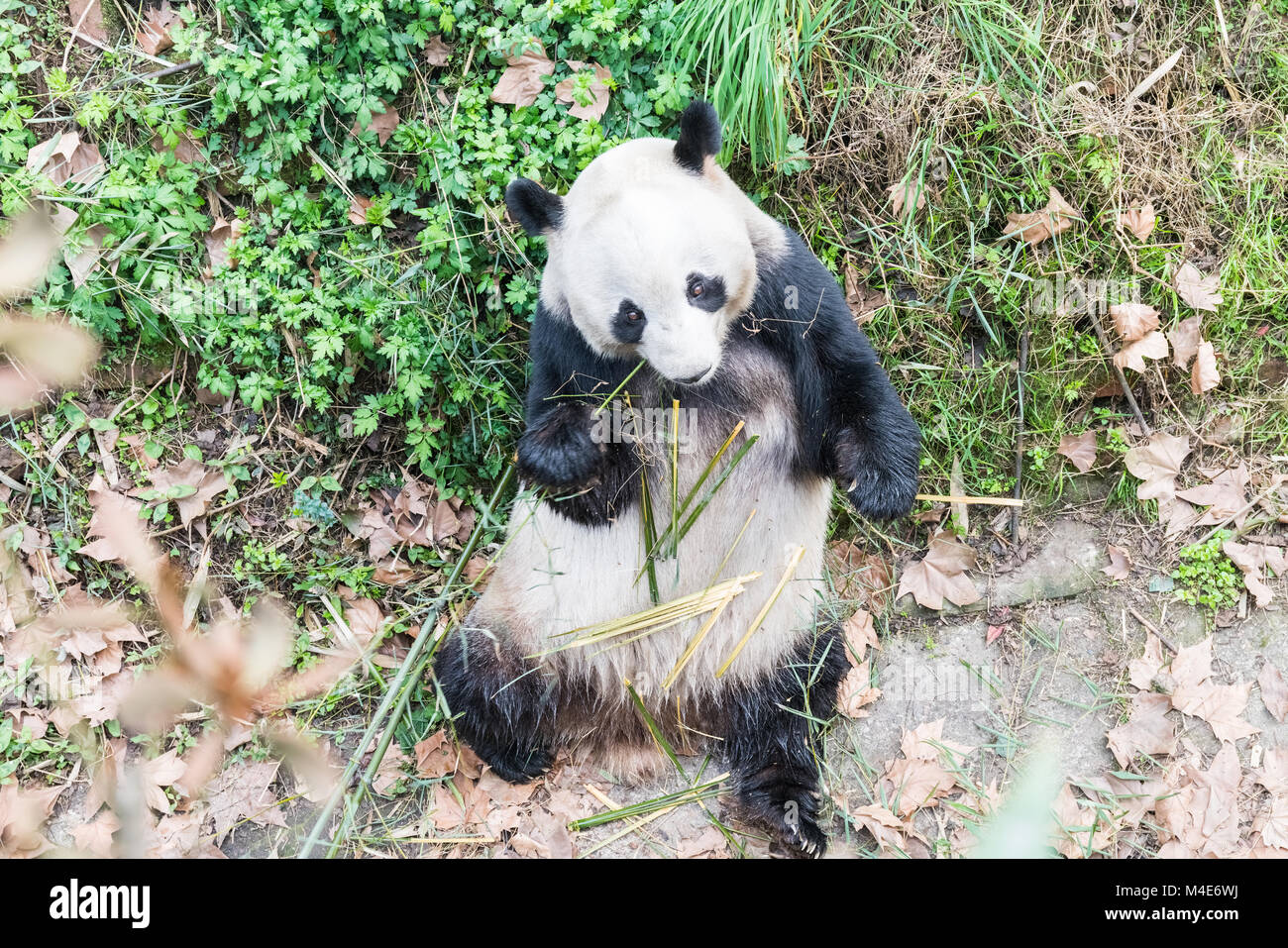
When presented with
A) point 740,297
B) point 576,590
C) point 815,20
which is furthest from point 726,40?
point 576,590

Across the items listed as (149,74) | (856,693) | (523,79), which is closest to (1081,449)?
(856,693)

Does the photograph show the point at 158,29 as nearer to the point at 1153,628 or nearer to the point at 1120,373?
the point at 1120,373

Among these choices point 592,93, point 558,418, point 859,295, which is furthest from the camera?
point 859,295

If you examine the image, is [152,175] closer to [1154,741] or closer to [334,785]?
[334,785]

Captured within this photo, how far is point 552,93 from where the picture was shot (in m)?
4.09

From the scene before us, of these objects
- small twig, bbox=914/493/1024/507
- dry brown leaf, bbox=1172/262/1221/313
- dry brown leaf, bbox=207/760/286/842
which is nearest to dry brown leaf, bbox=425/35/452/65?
small twig, bbox=914/493/1024/507

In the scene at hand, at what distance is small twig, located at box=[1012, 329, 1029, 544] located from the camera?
425cm

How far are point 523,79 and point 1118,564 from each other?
3.29 metres

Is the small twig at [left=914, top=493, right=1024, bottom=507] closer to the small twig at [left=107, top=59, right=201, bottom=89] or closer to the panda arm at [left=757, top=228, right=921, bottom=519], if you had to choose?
the panda arm at [left=757, top=228, right=921, bottom=519]

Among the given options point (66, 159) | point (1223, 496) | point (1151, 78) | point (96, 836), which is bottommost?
point (96, 836)

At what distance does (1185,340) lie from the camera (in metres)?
4.20

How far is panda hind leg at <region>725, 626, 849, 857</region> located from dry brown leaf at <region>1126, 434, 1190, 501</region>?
1.53 m
